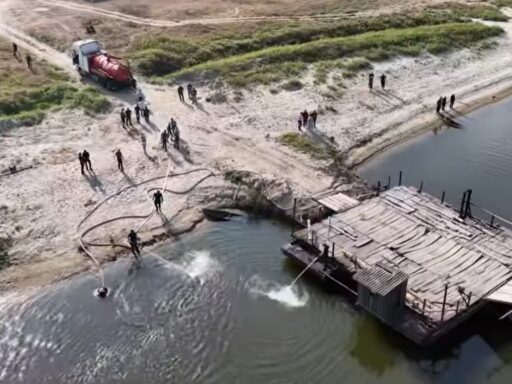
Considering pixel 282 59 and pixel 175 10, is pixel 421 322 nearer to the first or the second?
pixel 282 59

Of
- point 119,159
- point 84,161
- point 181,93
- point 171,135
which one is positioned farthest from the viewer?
point 181,93

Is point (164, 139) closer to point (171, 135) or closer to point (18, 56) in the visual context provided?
point (171, 135)

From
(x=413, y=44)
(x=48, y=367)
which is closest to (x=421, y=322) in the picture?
(x=48, y=367)

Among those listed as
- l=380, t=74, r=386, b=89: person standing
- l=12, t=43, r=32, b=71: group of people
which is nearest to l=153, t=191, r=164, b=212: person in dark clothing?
l=380, t=74, r=386, b=89: person standing

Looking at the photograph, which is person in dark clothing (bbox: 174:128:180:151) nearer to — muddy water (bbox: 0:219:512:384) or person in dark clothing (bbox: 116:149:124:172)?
person in dark clothing (bbox: 116:149:124:172)

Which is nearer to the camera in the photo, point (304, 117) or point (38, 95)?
point (304, 117)

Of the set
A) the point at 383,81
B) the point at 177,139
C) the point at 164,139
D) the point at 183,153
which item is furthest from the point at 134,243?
the point at 383,81
